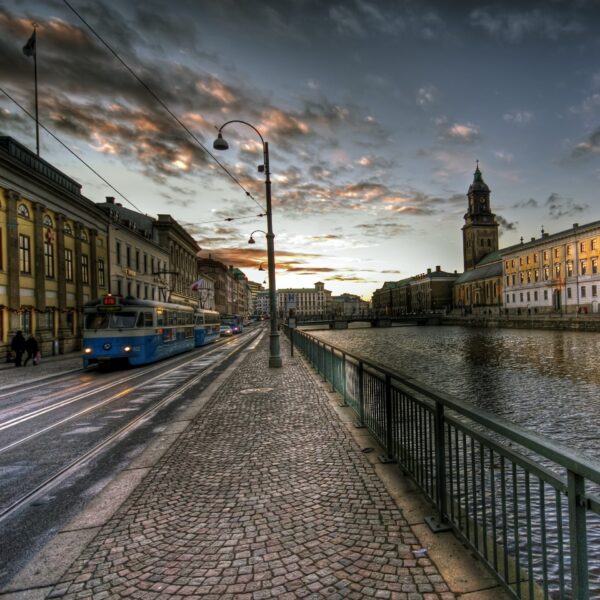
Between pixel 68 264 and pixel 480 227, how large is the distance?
12194cm

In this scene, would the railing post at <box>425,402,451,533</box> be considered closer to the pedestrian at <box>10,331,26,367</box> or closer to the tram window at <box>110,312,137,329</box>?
the tram window at <box>110,312,137,329</box>

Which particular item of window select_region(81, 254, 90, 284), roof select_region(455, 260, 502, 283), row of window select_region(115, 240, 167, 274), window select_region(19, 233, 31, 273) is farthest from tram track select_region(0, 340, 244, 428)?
roof select_region(455, 260, 502, 283)

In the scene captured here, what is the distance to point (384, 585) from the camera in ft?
9.11

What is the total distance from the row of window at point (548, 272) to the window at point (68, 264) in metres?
70.4

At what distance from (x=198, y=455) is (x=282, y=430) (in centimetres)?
163

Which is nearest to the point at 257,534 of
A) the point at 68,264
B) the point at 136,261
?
the point at 68,264

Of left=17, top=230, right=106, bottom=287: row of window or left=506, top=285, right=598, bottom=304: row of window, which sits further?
left=506, top=285, right=598, bottom=304: row of window

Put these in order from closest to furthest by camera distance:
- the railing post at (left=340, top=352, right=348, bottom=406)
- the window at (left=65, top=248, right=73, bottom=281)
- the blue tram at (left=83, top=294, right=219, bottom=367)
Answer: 1. the railing post at (left=340, top=352, right=348, bottom=406)
2. the blue tram at (left=83, top=294, right=219, bottom=367)
3. the window at (left=65, top=248, right=73, bottom=281)

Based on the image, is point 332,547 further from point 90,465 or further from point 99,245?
point 99,245

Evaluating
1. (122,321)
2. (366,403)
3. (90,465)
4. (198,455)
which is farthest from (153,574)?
(122,321)

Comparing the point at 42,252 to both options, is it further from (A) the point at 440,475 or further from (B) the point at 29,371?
(A) the point at 440,475

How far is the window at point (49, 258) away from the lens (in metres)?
25.4

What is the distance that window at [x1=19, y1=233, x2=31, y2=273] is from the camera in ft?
75.2

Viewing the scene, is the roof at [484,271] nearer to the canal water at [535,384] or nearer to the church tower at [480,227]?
the church tower at [480,227]
